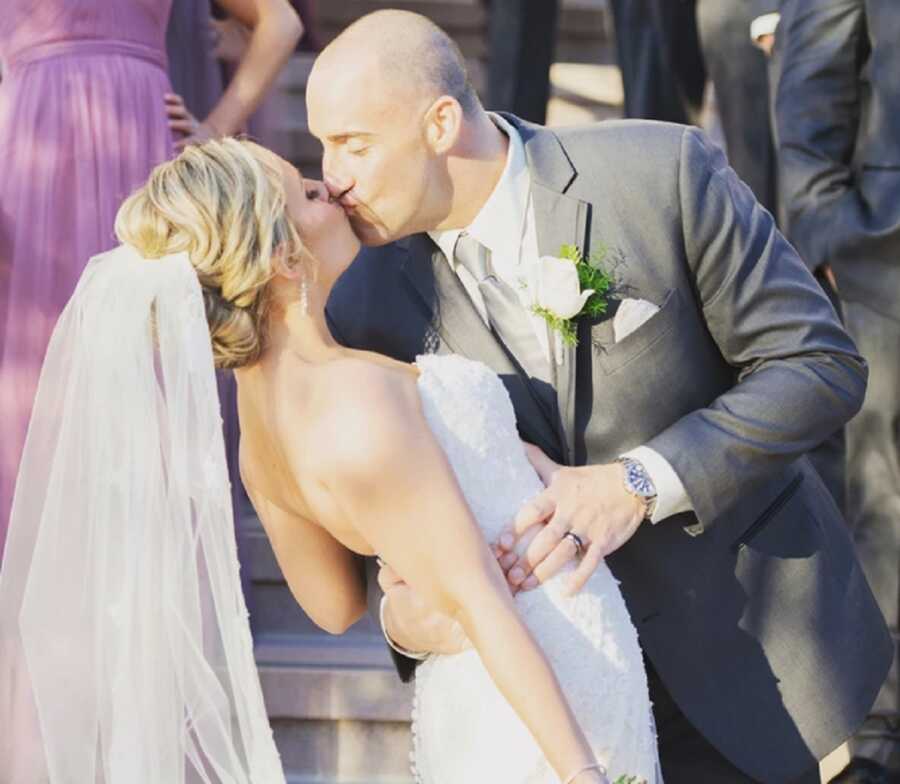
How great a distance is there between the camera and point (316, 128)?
3080mm

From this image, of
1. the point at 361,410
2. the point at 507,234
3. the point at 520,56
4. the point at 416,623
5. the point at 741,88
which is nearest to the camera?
the point at 361,410

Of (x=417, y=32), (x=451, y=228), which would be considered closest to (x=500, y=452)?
(x=451, y=228)

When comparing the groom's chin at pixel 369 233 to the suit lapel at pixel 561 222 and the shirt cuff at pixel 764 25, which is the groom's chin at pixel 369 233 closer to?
the suit lapel at pixel 561 222

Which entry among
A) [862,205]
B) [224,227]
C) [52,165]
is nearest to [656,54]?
[862,205]

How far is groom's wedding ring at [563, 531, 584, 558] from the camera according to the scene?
287 centimetres

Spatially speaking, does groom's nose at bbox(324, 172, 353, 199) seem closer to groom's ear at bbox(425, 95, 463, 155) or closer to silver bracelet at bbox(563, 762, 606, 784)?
groom's ear at bbox(425, 95, 463, 155)

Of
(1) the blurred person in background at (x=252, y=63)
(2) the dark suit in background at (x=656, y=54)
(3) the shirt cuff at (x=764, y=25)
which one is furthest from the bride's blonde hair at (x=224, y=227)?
(2) the dark suit in background at (x=656, y=54)

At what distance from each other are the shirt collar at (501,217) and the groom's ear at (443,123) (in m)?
0.13

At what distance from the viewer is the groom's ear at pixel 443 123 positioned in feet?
10.2

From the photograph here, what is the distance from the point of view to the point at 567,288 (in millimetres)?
3016

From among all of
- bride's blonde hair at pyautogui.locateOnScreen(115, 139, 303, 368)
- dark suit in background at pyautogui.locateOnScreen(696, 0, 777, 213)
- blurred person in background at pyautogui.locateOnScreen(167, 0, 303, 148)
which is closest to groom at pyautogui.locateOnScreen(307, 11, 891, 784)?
bride's blonde hair at pyautogui.locateOnScreen(115, 139, 303, 368)

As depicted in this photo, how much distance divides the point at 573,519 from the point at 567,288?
1.27ft

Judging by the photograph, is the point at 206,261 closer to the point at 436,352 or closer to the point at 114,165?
the point at 436,352

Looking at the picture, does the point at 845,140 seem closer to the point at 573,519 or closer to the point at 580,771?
the point at 573,519
